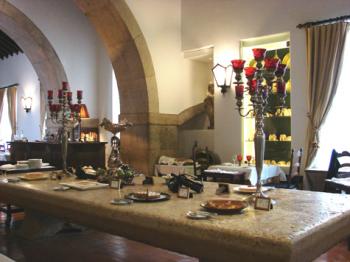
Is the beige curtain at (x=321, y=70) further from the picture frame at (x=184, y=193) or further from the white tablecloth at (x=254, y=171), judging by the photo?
the picture frame at (x=184, y=193)

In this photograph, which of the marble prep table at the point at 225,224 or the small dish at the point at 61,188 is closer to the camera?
the marble prep table at the point at 225,224

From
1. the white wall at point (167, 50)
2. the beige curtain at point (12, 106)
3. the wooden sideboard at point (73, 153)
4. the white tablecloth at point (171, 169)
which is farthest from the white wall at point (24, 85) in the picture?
the white tablecloth at point (171, 169)

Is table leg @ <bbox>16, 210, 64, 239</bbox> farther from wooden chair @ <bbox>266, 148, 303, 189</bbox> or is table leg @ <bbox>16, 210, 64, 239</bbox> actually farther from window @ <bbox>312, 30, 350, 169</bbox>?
window @ <bbox>312, 30, 350, 169</bbox>

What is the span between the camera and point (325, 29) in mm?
5531

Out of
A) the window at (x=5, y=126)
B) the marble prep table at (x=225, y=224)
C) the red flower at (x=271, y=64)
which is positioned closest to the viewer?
the marble prep table at (x=225, y=224)

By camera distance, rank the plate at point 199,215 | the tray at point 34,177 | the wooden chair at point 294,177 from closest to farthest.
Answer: the plate at point 199,215, the tray at point 34,177, the wooden chair at point 294,177

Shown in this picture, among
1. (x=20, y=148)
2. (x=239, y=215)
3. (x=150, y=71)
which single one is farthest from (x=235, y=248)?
(x=20, y=148)

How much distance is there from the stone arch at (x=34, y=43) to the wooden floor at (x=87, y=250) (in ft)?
16.9

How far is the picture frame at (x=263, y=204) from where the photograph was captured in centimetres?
212

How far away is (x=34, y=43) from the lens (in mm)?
8711

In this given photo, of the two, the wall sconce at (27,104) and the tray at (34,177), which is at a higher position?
the wall sconce at (27,104)

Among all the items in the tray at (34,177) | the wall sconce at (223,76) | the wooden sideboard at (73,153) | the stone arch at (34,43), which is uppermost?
the stone arch at (34,43)

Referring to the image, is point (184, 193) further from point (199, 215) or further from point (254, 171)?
point (254, 171)

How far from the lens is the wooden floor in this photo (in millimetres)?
3676
